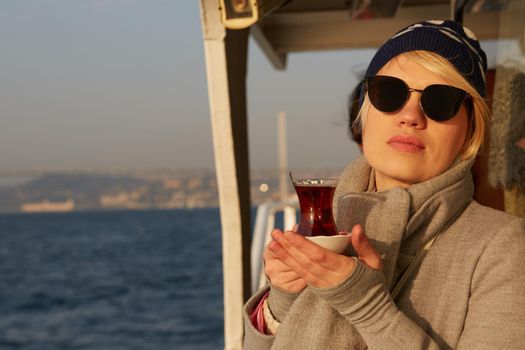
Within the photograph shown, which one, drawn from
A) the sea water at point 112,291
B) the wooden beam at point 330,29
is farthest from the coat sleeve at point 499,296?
the sea water at point 112,291

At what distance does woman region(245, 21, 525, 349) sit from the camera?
1.55 metres

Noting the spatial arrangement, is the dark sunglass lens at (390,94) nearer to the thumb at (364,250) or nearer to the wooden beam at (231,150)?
the thumb at (364,250)

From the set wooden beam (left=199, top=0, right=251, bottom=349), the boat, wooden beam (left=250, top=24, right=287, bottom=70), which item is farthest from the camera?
wooden beam (left=250, top=24, right=287, bottom=70)

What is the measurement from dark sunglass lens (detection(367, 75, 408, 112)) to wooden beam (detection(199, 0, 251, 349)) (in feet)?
5.21

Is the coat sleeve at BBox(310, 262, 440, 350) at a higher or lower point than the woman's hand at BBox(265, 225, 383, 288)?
lower

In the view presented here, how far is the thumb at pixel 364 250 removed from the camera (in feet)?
4.94

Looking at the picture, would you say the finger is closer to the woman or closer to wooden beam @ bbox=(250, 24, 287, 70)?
the woman

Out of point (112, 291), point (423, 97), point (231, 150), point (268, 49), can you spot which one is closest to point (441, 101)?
point (423, 97)

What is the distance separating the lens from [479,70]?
1731mm

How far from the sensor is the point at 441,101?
5.53ft

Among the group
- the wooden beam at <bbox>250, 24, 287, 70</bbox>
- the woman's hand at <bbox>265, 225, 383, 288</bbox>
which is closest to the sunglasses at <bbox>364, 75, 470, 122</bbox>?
the woman's hand at <bbox>265, 225, 383, 288</bbox>

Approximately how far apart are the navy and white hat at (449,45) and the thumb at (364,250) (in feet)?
1.34

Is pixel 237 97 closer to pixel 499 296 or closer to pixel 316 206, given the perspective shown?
pixel 316 206

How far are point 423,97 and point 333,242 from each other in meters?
0.40
